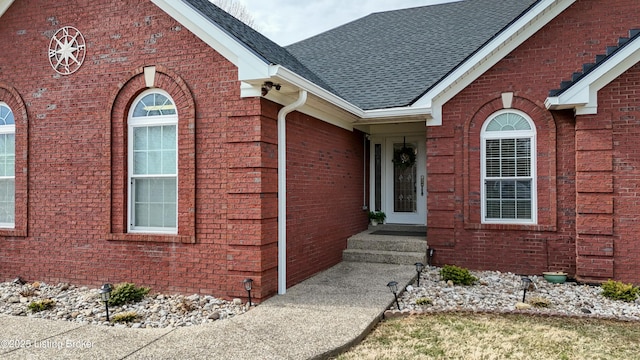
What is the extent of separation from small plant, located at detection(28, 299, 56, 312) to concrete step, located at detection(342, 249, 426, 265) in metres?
4.88

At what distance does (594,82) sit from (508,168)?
1.89 m

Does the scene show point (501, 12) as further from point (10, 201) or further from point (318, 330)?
point (10, 201)

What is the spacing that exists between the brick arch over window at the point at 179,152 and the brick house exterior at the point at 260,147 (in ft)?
0.07

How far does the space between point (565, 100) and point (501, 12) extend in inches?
238

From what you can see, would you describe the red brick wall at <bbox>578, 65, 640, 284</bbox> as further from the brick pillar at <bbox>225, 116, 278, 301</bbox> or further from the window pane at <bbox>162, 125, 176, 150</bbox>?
the window pane at <bbox>162, 125, 176, 150</bbox>

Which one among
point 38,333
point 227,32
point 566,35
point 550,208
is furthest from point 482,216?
point 38,333

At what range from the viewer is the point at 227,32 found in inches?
229

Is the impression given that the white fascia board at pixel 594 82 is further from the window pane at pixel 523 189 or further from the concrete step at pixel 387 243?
the concrete step at pixel 387 243

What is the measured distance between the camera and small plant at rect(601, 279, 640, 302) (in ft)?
20.6

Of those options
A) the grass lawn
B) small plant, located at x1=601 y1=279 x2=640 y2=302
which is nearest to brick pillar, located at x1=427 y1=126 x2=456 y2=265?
small plant, located at x1=601 y1=279 x2=640 y2=302

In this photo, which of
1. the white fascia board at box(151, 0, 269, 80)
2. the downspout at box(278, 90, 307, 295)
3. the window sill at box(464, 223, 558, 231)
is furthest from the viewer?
the window sill at box(464, 223, 558, 231)

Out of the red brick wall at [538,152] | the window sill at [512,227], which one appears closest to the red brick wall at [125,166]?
the red brick wall at [538,152]

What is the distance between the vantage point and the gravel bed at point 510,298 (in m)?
5.79

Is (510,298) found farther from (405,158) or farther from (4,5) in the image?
(4,5)
